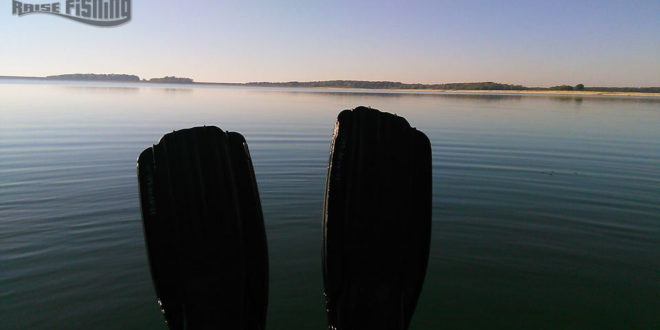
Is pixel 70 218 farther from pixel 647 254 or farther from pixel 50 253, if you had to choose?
pixel 647 254

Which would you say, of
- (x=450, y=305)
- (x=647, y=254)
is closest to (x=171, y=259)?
(x=450, y=305)

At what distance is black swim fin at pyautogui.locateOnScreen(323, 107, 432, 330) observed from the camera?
3.60 meters

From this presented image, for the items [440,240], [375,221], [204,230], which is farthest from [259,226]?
[440,240]

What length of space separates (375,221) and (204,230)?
1.36 meters

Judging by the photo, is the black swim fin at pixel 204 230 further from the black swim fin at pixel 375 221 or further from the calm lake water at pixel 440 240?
the calm lake water at pixel 440 240

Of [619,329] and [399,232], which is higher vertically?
[399,232]

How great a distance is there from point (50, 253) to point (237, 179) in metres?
3.43

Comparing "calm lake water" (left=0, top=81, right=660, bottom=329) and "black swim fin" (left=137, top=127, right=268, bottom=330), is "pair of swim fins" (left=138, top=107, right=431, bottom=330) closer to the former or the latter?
"black swim fin" (left=137, top=127, right=268, bottom=330)

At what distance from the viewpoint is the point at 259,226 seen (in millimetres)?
3535

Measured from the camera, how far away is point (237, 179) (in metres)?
3.50

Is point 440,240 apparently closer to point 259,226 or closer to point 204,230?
point 259,226

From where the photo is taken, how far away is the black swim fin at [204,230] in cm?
335

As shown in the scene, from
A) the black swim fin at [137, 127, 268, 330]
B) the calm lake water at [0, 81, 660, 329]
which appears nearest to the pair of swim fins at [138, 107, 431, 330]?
the black swim fin at [137, 127, 268, 330]

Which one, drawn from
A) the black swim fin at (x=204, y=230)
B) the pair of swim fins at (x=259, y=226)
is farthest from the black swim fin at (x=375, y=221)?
the black swim fin at (x=204, y=230)
